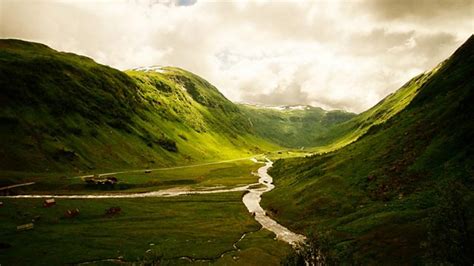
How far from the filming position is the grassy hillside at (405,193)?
38.7 m

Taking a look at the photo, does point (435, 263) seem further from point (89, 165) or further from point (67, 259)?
point (89, 165)

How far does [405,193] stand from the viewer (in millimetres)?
73938

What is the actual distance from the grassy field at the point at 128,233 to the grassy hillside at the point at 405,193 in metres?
15.0

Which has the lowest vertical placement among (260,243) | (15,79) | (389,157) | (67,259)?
(260,243)

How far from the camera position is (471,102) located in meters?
81.4

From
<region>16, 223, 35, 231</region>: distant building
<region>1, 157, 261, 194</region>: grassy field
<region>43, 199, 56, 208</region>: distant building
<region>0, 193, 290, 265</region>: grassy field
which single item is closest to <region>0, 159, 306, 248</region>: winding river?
<region>0, 193, 290, 265</region>: grassy field

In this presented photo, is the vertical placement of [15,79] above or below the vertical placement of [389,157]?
above

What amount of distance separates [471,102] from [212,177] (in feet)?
455

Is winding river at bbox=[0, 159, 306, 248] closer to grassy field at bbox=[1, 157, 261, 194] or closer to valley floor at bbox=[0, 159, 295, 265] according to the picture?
valley floor at bbox=[0, 159, 295, 265]

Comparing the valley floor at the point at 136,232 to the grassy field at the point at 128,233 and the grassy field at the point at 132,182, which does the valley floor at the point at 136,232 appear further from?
the grassy field at the point at 132,182

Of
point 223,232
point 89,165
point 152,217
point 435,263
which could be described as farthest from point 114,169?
point 435,263

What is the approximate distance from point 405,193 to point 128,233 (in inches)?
2501

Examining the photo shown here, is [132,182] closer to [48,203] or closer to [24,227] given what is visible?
[48,203]

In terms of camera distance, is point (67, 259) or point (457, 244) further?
point (67, 259)
